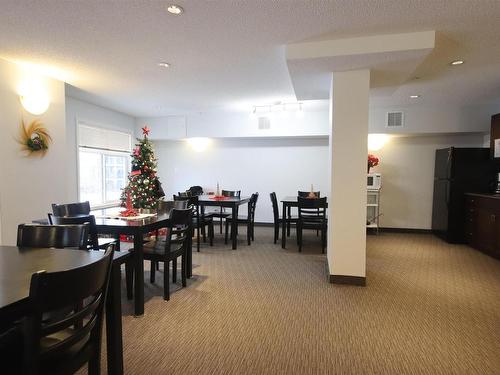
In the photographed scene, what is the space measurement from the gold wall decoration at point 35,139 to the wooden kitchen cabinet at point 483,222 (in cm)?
660

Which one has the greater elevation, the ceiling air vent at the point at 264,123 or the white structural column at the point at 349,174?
the ceiling air vent at the point at 264,123

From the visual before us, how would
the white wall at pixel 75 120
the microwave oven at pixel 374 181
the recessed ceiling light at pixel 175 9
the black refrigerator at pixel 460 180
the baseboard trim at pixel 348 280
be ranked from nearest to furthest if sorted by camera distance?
the recessed ceiling light at pixel 175 9
the baseboard trim at pixel 348 280
the black refrigerator at pixel 460 180
the white wall at pixel 75 120
the microwave oven at pixel 374 181

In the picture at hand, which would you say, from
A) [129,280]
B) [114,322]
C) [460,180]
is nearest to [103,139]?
[129,280]

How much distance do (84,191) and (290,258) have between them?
4234 mm

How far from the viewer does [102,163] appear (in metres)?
6.12

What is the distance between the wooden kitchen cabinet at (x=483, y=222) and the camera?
4.34 meters

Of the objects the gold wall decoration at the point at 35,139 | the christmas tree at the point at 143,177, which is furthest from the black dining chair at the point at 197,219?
the gold wall decoration at the point at 35,139

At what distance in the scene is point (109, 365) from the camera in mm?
1720

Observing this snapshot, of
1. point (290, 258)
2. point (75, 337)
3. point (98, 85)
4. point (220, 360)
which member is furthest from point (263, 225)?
point (75, 337)

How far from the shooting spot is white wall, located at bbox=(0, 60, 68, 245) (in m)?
3.52

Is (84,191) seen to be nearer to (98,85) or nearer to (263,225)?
(98,85)

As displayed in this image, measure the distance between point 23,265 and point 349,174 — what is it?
2980mm

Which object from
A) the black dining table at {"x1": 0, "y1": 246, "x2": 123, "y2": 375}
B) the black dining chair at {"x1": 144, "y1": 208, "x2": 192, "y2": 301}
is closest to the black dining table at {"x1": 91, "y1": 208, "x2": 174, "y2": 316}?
the black dining chair at {"x1": 144, "y1": 208, "x2": 192, "y2": 301}

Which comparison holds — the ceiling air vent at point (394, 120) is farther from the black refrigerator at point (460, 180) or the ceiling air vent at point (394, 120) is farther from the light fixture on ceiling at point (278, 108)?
the light fixture on ceiling at point (278, 108)
